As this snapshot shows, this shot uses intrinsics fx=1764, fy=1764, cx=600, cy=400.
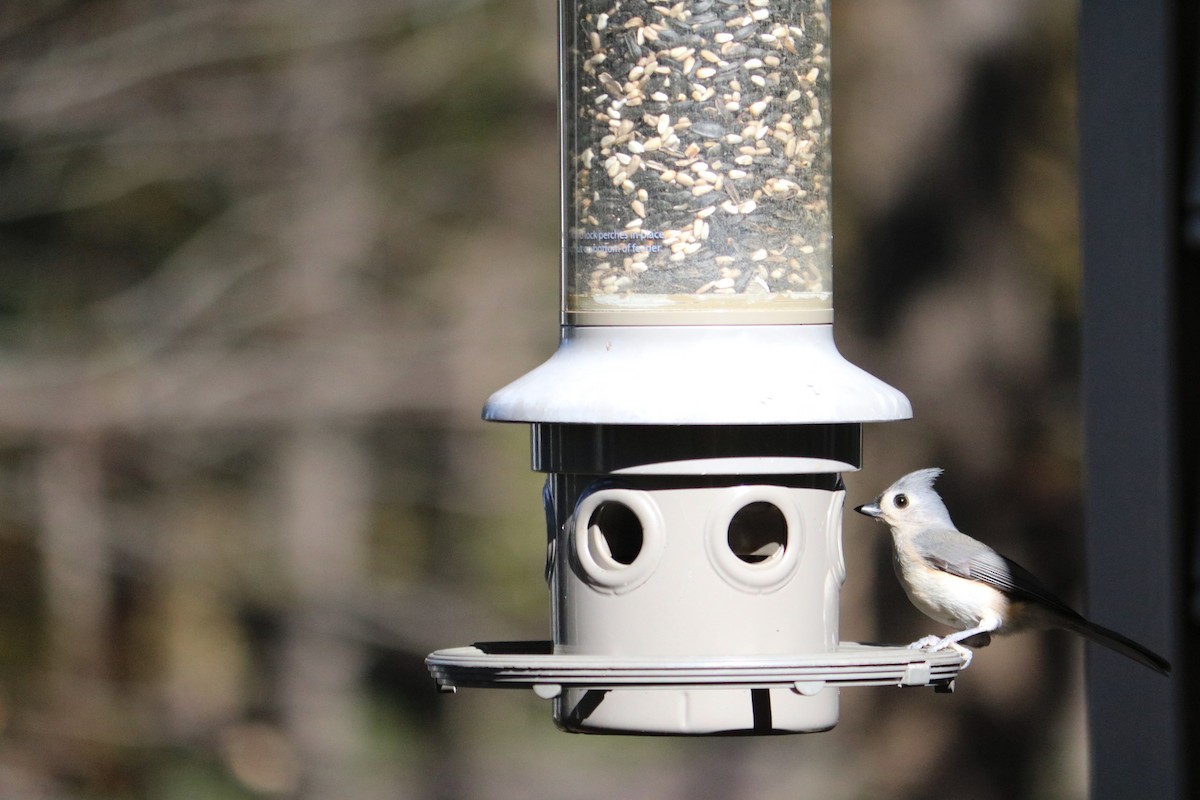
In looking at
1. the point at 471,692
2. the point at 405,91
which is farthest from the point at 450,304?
the point at 471,692

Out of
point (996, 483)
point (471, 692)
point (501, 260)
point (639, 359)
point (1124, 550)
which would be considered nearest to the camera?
point (639, 359)

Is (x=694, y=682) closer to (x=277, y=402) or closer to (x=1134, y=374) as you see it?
(x=1134, y=374)

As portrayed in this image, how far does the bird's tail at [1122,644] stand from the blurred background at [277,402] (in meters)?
4.17

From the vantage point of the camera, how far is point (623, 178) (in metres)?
3.13

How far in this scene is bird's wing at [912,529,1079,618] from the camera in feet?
12.0

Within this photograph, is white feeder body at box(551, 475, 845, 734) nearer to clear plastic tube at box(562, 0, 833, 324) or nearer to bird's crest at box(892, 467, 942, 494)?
clear plastic tube at box(562, 0, 833, 324)

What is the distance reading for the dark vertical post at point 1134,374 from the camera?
3539 mm

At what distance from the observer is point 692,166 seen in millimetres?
3094

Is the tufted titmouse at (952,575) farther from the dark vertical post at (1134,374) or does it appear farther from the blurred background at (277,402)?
the blurred background at (277,402)

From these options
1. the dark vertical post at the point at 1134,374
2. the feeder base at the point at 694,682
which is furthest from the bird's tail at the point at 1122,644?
the feeder base at the point at 694,682

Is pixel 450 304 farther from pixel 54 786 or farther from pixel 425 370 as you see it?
pixel 54 786

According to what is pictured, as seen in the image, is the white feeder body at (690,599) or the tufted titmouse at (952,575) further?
the tufted titmouse at (952,575)

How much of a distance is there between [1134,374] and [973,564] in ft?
1.66

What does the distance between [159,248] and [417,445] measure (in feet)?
5.10
